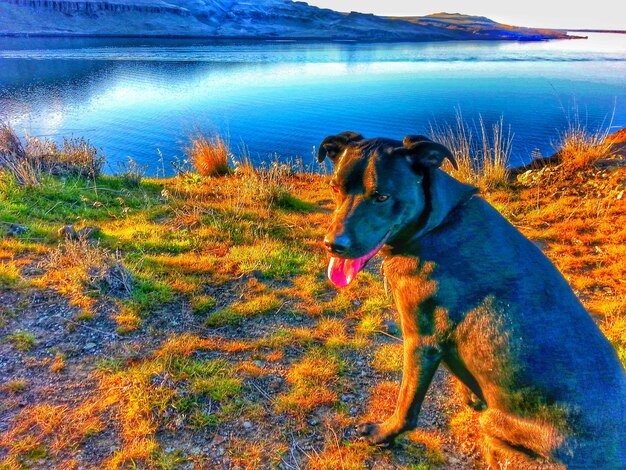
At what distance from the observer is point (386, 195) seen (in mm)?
2006

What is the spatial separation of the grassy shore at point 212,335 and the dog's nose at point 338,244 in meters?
1.60

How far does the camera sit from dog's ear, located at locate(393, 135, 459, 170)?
1.98 meters

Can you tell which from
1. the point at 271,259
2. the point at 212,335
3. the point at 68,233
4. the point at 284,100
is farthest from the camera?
the point at 284,100

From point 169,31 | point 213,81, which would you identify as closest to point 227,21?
point 169,31

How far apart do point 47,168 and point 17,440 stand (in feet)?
25.6

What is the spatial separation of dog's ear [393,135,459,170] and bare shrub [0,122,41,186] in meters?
7.91

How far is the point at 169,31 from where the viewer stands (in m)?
72.7

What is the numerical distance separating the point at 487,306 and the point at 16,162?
9102 millimetres

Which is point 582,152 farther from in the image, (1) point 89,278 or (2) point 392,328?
(1) point 89,278

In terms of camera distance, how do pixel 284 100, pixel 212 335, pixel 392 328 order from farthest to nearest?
pixel 284 100, pixel 392 328, pixel 212 335

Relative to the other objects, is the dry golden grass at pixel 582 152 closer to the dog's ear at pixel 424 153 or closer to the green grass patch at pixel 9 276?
the dog's ear at pixel 424 153

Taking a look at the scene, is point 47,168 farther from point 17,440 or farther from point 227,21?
point 227,21

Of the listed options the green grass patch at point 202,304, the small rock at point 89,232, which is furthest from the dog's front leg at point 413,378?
the small rock at point 89,232

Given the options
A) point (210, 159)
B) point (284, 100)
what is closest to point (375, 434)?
point (210, 159)
